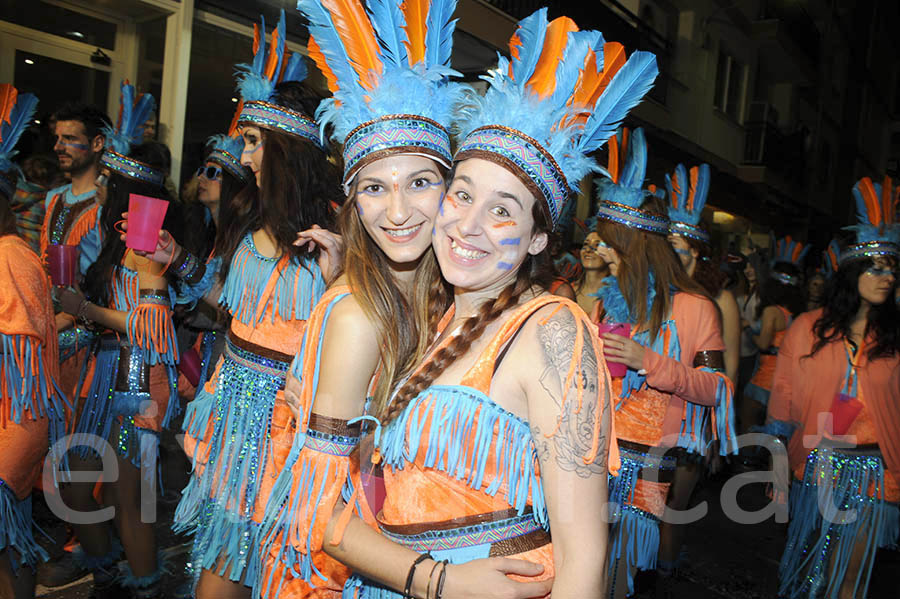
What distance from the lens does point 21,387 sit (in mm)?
2650

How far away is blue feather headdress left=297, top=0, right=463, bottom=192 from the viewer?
1.77 meters

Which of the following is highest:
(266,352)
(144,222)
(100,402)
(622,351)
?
(144,222)

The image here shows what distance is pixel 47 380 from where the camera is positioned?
2.79 meters

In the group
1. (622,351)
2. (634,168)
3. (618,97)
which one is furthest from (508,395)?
(634,168)

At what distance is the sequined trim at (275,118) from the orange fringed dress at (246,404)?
55 cm

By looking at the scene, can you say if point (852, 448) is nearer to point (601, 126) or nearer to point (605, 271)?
point (605, 271)

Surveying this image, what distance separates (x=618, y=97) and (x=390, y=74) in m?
0.59

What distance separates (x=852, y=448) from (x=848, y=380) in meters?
0.39

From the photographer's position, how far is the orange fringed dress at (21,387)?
262 centimetres

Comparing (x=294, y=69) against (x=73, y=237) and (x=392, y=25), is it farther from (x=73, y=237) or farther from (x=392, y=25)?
(x=73, y=237)

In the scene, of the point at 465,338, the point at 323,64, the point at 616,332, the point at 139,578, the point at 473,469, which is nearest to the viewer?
the point at 473,469

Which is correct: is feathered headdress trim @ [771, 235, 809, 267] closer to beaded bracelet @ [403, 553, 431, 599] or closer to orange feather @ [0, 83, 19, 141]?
orange feather @ [0, 83, 19, 141]

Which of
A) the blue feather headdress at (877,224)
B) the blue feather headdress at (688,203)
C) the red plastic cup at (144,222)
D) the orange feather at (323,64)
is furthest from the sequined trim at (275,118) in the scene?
the blue feather headdress at (877,224)

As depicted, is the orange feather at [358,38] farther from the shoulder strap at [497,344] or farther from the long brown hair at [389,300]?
the shoulder strap at [497,344]
